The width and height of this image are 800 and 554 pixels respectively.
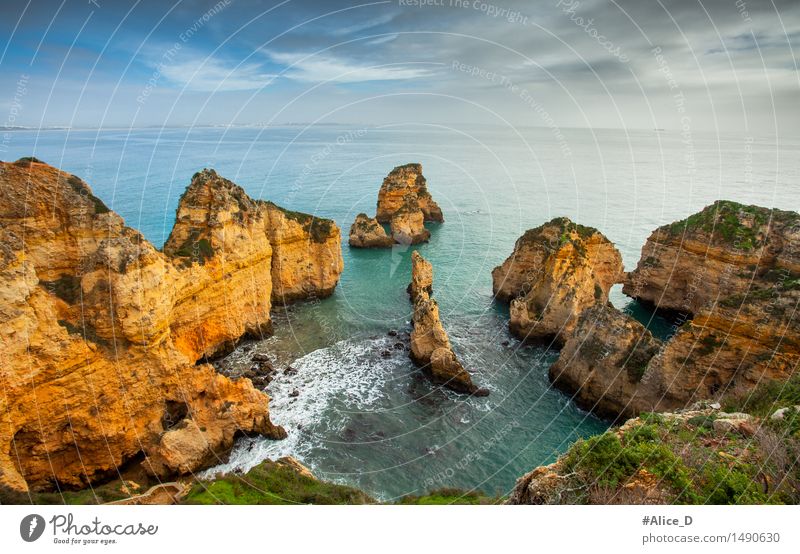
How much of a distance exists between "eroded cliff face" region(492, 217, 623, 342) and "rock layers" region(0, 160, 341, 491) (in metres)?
20.8

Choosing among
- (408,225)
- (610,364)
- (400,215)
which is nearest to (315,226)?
(400,215)

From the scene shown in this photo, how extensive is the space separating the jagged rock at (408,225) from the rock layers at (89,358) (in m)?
37.4

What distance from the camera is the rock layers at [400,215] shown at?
56.3m

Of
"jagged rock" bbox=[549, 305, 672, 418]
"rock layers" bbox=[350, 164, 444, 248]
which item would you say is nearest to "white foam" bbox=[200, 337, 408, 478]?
"jagged rock" bbox=[549, 305, 672, 418]

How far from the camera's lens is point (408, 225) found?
59.2 m

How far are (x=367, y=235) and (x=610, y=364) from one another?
37192 millimetres

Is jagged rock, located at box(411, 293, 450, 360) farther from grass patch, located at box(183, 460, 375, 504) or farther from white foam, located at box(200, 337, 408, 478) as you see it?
grass patch, located at box(183, 460, 375, 504)

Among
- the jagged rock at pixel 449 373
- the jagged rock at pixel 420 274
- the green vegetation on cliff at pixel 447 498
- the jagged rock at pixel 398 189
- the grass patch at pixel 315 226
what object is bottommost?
the green vegetation on cliff at pixel 447 498

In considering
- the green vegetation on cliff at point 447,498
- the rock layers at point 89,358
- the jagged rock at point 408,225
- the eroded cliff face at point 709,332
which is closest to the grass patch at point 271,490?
the green vegetation on cliff at point 447,498

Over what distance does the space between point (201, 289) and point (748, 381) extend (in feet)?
97.6

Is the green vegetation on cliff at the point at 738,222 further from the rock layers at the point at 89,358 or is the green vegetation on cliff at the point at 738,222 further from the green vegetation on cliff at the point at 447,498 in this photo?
the rock layers at the point at 89,358

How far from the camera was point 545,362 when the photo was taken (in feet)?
99.0

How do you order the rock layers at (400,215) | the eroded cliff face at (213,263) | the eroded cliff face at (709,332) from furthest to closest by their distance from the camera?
the rock layers at (400,215), the eroded cliff face at (213,263), the eroded cliff face at (709,332)
